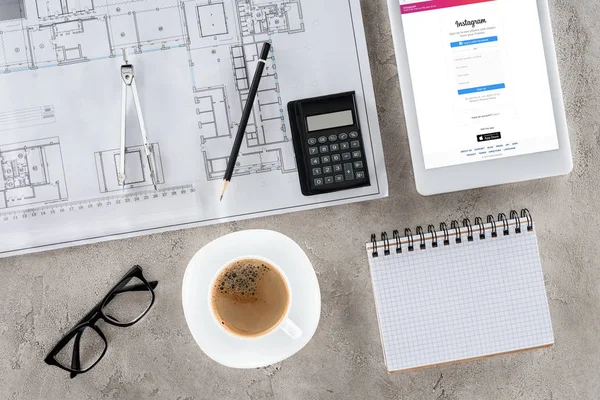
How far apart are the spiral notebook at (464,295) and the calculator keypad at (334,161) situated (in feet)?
0.30

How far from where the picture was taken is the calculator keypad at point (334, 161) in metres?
0.68

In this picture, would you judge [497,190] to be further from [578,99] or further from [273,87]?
[273,87]

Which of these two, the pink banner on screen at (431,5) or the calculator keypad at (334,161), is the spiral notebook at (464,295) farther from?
the pink banner on screen at (431,5)

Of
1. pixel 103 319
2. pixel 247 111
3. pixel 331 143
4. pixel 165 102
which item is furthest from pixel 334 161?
pixel 103 319

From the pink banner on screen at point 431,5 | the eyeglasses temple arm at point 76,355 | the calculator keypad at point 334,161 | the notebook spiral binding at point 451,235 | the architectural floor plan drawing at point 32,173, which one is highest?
the pink banner on screen at point 431,5

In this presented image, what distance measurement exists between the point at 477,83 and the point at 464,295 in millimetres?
260

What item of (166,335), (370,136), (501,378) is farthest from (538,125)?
(166,335)

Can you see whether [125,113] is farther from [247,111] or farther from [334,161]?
[334,161]

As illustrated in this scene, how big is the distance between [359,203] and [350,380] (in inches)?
9.0

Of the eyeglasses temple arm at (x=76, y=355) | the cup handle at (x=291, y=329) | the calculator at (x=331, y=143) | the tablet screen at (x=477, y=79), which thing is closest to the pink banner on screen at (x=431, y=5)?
the tablet screen at (x=477, y=79)

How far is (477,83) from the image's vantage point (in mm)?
678

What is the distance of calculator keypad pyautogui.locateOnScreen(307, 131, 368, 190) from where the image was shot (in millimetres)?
678

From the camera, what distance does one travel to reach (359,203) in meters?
0.72

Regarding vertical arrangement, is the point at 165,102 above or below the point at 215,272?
above
